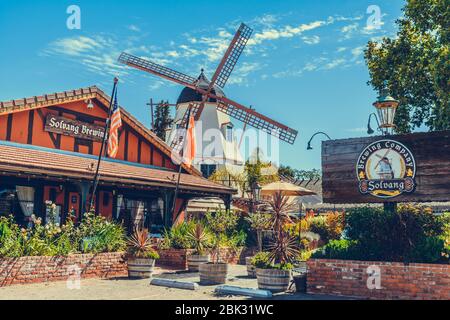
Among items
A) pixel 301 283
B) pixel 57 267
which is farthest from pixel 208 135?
pixel 301 283

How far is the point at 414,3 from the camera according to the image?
1855cm

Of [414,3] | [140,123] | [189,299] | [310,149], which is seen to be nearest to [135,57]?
[140,123]

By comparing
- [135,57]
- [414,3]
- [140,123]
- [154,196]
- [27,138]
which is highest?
[135,57]

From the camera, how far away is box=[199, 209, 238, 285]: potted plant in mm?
11531

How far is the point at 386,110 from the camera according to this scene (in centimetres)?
1038

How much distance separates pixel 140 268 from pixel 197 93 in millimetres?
24090

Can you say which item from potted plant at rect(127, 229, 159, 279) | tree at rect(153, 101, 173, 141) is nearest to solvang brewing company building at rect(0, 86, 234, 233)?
potted plant at rect(127, 229, 159, 279)

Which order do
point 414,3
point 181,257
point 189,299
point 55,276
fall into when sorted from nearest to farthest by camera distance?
point 189,299 < point 55,276 < point 181,257 < point 414,3

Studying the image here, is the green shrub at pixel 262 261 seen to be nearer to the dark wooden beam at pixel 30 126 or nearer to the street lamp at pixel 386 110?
the street lamp at pixel 386 110

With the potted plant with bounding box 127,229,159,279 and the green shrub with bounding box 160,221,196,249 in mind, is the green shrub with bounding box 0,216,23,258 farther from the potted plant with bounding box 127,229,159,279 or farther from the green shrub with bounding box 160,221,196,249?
the green shrub with bounding box 160,221,196,249

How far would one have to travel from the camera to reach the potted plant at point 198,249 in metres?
14.6

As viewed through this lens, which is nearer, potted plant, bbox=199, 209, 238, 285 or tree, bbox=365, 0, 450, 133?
potted plant, bbox=199, 209, 238, 285
